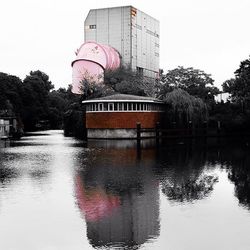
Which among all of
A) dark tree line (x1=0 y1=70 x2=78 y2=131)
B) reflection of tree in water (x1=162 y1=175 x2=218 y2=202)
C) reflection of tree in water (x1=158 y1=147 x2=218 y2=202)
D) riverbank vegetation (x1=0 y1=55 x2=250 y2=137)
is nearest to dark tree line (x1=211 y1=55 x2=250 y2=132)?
riverbank vegetation (x1=0 y1=55 x2=250 y2=137)

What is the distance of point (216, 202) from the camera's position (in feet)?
38.8

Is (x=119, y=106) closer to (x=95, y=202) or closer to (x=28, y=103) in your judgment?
(x=95, y=202)

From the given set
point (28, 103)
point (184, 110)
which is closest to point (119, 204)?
point (184, 110)

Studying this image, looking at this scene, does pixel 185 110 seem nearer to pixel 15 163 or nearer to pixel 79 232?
pixel 15 163

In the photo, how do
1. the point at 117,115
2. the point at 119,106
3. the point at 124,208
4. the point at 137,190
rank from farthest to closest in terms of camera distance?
the point at 119,106, the point at 117,115, the point at 137,190, the point at 124,208

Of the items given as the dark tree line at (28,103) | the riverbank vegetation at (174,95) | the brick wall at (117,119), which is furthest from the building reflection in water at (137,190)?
the dark tree line at (28,103)

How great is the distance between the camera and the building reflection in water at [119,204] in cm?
860

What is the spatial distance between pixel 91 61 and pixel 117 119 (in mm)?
31045

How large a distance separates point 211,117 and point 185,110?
4.84 m

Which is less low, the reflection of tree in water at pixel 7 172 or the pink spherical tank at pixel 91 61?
the pink spherical tank at pixel 91 61

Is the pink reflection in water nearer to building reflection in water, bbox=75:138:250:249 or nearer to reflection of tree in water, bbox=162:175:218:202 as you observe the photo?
building reflection in water, bbox=75:138:250:249

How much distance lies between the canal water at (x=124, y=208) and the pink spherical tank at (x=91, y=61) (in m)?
55.6

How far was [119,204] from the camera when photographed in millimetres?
11500

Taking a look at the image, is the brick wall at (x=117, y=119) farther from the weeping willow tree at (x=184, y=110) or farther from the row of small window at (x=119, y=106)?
the weeping willow tree at (x=184, y=110)
